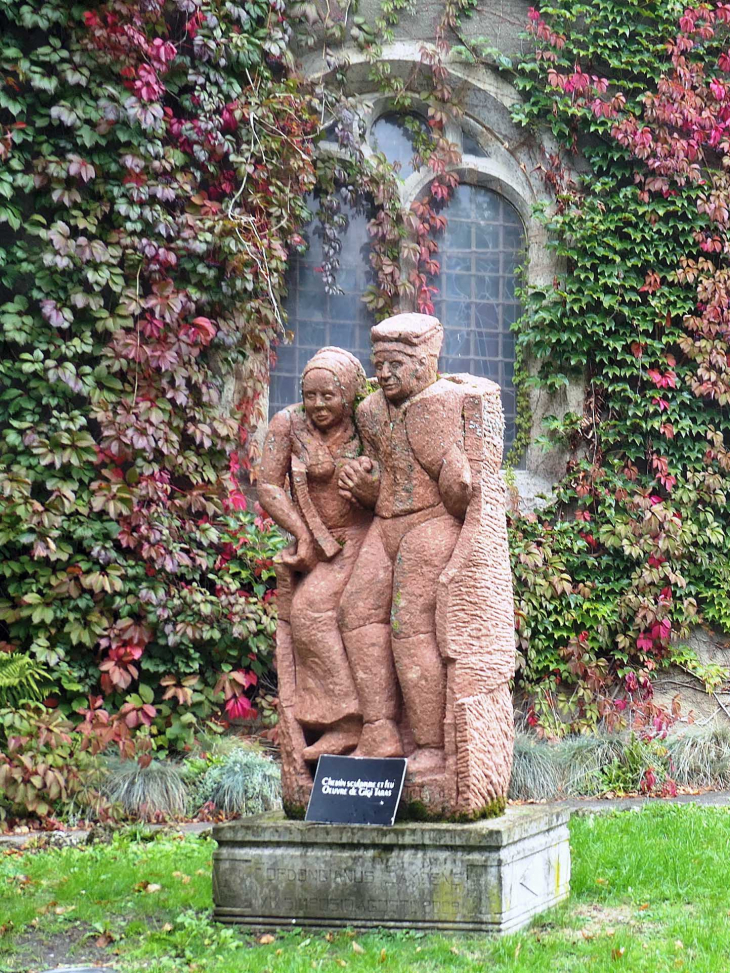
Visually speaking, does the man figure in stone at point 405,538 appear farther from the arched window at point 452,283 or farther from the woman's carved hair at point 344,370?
the arched window at point 452,283

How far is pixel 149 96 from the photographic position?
9016 mm

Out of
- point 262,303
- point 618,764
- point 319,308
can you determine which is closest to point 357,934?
point 618,764

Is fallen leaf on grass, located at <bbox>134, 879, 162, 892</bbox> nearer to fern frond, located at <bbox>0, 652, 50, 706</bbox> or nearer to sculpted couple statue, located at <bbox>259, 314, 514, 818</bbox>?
sculpted couple statue, located at <bbox>259, 314, 514, 818</bbox>

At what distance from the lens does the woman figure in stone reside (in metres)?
5.58

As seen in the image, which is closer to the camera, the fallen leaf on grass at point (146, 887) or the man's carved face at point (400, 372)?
the man's carved face at point (400, 372)

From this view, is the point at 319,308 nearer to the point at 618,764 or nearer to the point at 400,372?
the point at 618,764

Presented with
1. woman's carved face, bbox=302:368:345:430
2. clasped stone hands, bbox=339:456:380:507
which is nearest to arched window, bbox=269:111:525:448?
woman's carved face, bbox=302:368:345:430

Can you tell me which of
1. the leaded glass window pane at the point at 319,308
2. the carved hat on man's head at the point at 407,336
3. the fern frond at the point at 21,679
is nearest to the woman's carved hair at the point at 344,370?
the carved hat on man's head at the point at 407,336

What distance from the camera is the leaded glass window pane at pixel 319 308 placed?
10.6 m

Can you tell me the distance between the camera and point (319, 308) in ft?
35.2

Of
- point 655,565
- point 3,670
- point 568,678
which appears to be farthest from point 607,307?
point 3,670

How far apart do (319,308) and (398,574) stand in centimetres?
562

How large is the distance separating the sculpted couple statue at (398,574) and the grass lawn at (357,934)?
24.7 inches

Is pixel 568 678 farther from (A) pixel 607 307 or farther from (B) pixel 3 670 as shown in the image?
(B) pixel 3 670
